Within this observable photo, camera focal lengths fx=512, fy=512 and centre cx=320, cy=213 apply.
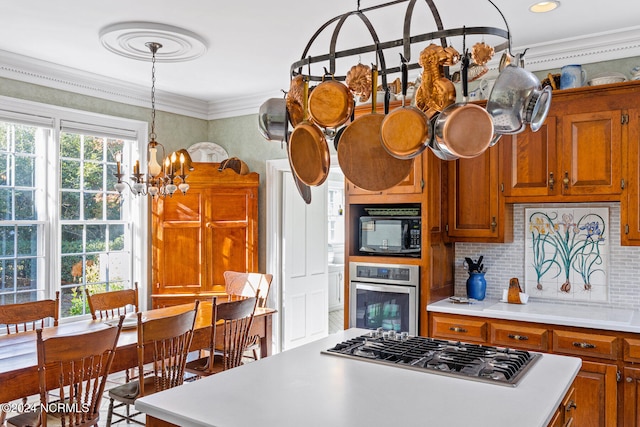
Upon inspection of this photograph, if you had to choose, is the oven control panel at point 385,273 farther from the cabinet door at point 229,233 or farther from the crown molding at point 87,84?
the crown molding at point 87,84

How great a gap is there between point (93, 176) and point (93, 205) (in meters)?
0.26

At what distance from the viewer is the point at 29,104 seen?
4.02m

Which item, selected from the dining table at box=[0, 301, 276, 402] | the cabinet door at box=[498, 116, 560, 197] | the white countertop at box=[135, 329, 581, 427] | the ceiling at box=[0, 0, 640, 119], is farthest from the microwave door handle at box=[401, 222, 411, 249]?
the white countertop at box=[135, 329, 581, 427]

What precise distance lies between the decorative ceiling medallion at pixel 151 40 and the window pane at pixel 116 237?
1702 mm

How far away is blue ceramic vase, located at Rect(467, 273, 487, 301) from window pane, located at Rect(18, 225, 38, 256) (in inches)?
137

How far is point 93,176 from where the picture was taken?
4605mm

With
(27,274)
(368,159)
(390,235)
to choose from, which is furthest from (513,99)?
(27,274)

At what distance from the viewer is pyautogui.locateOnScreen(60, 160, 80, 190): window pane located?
437cm

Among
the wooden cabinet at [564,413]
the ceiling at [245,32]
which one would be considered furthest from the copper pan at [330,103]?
the ceiling at [245,32]

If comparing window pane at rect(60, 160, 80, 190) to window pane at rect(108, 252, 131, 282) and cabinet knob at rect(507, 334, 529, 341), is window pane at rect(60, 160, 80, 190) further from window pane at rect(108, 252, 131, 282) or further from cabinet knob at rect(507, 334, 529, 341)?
cabinet knob at rect(507, 334, 529, 341)

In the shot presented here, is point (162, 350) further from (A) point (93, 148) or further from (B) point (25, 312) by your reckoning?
(A) point (93, 148)

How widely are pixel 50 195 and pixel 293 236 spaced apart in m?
2.23

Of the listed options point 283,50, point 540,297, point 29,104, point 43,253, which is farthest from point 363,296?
point 29,104

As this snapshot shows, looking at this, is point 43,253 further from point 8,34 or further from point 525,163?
point 525,163
